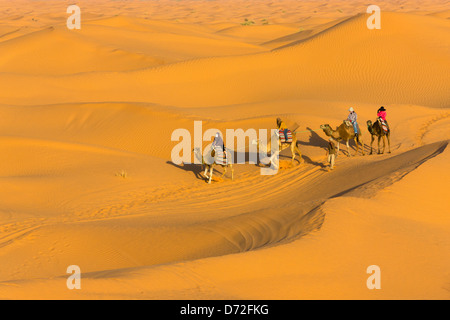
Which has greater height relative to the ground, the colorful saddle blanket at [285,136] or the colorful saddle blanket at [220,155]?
the colorful saddle blanket at [285,136]

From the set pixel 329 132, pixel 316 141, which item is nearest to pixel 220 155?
pixel 329 132

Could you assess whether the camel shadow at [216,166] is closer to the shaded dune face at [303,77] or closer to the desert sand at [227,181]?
the desert sand at [227,181]

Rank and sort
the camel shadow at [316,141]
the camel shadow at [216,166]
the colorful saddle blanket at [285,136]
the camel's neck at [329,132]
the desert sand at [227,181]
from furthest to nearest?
the camel shadow at [316,141]
the camel shadow at [216,166]
the camel's neck at [329,132]
the colorful saddle blanket at [285,136]
the desert sand at [227,181]

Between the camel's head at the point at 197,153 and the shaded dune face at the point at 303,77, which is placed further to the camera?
the shaded dune face at the point at 303,77

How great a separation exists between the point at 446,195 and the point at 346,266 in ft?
15.0

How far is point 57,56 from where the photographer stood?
3544 cm

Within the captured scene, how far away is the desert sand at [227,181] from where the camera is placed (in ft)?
26.0

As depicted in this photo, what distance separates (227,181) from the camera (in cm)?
1556

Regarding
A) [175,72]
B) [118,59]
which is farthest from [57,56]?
[175,72]

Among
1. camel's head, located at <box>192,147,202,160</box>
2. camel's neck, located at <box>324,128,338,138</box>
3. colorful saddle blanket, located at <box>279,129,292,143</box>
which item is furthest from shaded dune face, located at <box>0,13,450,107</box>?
colorful saddle blanket, located at <box>279,129,292,143</box>

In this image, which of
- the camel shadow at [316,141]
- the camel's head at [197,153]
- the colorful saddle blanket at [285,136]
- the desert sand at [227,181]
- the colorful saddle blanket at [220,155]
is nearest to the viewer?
the desert sand at [227,181]

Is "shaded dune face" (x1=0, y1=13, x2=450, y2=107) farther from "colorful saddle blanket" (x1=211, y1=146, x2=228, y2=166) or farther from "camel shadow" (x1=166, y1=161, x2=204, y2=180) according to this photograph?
"colorful saddle blanket" (x1=211, y1=146, x2=228, y2=166)

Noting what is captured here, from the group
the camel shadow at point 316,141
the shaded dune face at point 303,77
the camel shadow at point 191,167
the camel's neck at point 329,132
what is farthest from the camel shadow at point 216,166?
the shaded dune face at point 303,77

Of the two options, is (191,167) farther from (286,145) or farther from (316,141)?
(316,141)
